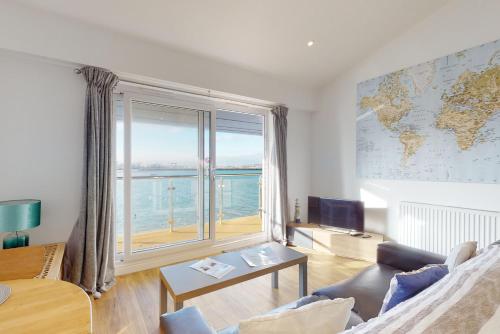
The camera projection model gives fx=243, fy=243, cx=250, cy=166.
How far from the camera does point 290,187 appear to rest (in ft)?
13.3

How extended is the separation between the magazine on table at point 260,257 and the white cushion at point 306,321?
1203 millimetres

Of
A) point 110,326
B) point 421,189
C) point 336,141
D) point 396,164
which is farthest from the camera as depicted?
point 336,141

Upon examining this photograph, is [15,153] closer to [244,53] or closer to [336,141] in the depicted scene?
[244,53]

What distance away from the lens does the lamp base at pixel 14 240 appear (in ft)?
6.09

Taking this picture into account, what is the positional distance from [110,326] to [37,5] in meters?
2.69

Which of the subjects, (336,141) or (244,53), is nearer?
(244,53)

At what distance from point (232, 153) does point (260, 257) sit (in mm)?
2061

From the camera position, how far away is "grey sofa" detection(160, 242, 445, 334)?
104 cm

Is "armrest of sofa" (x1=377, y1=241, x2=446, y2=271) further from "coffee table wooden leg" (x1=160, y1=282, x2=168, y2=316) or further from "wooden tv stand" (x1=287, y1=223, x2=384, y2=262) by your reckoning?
"coffee table wooden leg" (x1=160, y1=282, x2=168, y2=316)

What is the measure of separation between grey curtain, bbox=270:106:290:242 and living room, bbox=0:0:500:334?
0.07 ft

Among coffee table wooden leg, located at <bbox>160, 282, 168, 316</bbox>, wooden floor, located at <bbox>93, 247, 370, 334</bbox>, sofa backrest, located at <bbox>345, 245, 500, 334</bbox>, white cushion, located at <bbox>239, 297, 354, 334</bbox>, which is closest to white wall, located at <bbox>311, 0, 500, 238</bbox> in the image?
wooden floor, located at <bbox>93, 247, 370, 334</bbox>

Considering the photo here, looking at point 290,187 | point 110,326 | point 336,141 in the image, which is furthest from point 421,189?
point 110,326

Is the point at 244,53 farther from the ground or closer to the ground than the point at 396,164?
farther from the ground

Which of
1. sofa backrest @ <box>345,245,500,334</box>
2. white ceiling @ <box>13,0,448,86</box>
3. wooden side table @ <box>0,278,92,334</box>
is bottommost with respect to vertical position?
wooden side table @ <box>0,278,92,334</box>
